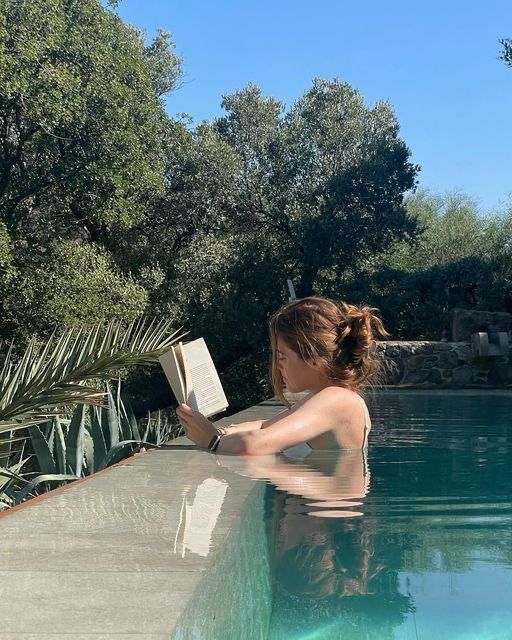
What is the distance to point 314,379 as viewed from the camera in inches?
150

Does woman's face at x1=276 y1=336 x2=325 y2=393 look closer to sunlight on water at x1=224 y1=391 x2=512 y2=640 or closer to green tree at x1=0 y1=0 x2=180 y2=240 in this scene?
sunlight on water at x1=224 y1=391 x2=512 y2=640

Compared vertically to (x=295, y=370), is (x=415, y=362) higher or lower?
lower

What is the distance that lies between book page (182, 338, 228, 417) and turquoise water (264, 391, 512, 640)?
355 mm

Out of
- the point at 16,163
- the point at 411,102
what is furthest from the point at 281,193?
the point at 16,163

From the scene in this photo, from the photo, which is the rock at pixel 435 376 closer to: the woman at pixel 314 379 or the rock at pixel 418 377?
the rock at pixel 418 377

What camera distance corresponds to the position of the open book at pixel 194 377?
368 centimetres

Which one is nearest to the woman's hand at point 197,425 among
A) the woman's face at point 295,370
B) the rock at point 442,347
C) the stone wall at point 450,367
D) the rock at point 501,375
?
the woman's face at point 295,370

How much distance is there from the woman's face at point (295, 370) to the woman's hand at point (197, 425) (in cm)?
39

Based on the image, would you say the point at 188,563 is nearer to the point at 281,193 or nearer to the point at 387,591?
the point at 387,591

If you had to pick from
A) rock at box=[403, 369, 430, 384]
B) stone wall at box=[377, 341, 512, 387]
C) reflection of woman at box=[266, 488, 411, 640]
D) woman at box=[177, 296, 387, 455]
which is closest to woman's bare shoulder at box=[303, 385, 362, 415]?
woman at box=[177, 296, 387, 455]

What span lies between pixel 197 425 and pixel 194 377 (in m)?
0.21

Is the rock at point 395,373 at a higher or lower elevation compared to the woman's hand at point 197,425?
lower

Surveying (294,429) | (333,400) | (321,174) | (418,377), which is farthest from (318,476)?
(321,174)

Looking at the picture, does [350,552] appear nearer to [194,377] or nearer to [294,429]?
[294,429]
